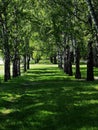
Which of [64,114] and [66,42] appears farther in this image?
[66,42]

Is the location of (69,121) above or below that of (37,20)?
below

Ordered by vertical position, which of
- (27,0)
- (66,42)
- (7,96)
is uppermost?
(27,0)

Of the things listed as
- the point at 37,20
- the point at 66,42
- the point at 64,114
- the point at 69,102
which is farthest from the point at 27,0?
the point at 64,114

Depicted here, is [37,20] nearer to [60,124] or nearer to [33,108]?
[33,108]

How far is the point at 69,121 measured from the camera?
14.9 metres

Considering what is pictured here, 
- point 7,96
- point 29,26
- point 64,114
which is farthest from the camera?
point 29,26

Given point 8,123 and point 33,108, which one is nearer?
point 8,123

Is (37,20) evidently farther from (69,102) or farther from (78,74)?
(69,102)

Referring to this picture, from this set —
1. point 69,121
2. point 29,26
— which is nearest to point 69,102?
point 69,121

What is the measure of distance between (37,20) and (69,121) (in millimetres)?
34357

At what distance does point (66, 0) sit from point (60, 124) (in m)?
21.1

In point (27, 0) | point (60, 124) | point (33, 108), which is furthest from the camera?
point (27, 0)

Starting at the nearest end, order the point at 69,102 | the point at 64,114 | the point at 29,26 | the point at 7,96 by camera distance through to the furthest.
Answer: the point at 64,114 < the point at 69,102 < the point at 7,96 < the point at 29,26

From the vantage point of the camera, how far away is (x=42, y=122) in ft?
49.0
